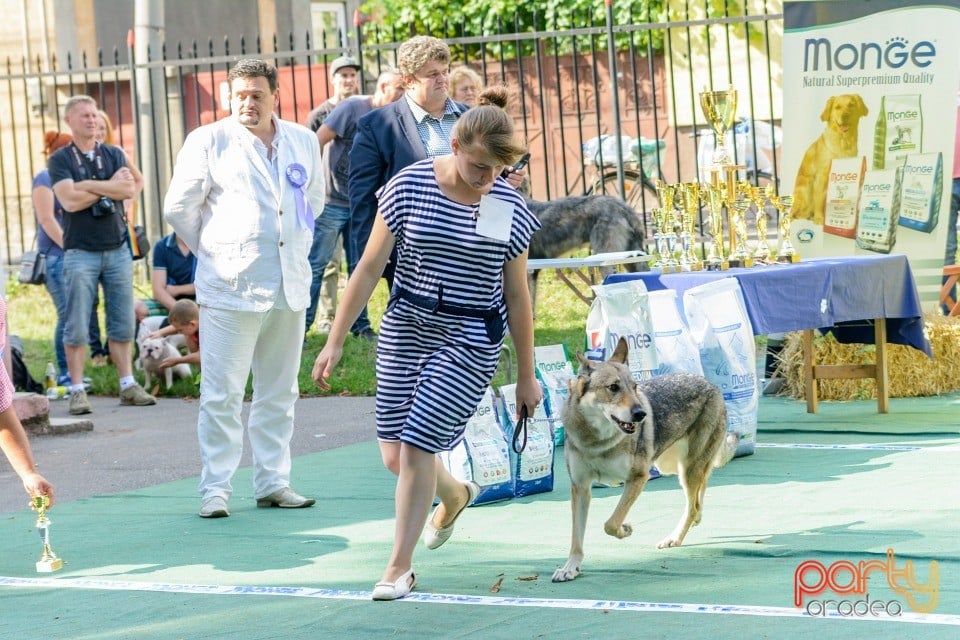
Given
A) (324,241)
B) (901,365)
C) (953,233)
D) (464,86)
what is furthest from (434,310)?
(953,233)

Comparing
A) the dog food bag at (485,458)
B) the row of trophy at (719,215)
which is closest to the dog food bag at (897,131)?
the row of trophy at (719,215)

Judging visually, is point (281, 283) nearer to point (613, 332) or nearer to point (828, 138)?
point (613, 332)

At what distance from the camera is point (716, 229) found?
25.9 feet

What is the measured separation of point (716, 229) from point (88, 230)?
4.48 meters

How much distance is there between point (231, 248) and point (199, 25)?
710 inches

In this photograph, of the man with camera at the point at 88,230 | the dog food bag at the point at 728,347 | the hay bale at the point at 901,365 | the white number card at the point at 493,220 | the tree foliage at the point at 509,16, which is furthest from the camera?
the tree foliage at the point at 509,16

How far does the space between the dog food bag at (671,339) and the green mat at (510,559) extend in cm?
56

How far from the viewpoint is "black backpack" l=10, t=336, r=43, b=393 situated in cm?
1040

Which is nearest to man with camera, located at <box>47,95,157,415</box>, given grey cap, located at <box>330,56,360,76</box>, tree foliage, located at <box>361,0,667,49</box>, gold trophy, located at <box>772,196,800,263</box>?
grey cap, located at <box>330,56,360,76</box>

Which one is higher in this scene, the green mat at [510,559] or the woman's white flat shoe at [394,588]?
the woman's white flat shoe at [394,588]

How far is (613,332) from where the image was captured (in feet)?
22.3

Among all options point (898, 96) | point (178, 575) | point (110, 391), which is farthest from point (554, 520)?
point (110, 391)

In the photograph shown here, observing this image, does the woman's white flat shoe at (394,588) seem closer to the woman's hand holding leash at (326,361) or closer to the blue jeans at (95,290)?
→ the woman's hand holding leash at (326,361)

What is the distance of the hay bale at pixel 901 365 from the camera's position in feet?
29.5
